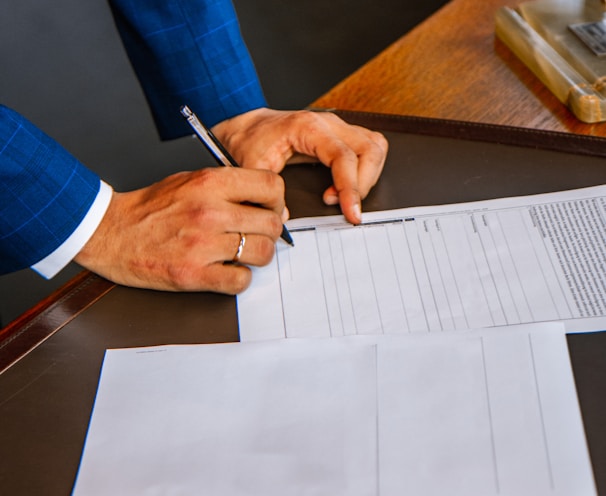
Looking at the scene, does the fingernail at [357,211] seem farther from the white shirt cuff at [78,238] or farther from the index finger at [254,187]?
the white shirt cuff at [78,238]

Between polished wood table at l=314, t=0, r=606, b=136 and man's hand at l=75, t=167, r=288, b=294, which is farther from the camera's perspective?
polished wood table at l=314, t=0, r=606, b=136

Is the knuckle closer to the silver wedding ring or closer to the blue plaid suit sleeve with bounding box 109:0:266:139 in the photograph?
the silver wedding ring

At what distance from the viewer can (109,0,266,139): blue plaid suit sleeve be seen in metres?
1.05

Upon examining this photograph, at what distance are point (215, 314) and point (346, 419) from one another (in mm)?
210

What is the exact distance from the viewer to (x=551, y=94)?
100 centimetres

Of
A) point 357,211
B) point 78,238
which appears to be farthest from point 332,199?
point 78,238

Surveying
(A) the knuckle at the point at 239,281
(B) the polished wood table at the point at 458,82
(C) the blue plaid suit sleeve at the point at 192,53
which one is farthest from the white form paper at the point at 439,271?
(C) the blue plaid suit sleeve at the point at 192,53

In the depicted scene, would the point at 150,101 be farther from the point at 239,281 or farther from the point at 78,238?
the point at 239,281

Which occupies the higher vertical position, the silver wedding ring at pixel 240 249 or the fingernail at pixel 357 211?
the silver wedding ring at pixel 240 249

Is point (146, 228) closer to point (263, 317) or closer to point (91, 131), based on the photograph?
point (263, 317)

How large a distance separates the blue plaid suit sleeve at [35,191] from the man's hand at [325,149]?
0.74 ft

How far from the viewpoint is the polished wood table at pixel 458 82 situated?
97cm

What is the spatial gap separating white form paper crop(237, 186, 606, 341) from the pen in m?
0.02

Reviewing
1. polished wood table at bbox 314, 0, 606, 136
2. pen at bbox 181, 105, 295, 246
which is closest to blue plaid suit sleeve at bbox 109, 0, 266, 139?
polished wood table at bbox 314, 0, 606, 136
